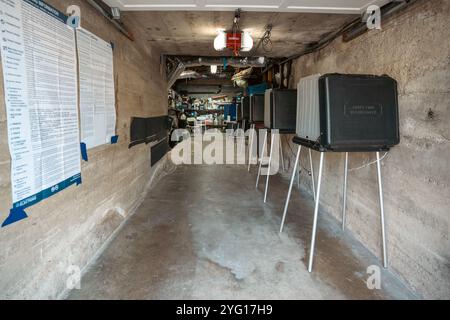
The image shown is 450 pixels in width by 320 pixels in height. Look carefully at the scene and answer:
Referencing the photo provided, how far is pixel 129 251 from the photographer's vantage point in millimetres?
2463

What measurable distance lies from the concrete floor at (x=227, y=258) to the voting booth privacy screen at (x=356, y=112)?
3.14 ft

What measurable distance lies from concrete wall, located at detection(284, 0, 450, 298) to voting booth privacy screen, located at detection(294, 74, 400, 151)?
146mm

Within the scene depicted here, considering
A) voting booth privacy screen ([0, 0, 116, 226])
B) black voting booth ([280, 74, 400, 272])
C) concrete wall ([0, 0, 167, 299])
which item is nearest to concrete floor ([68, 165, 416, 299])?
concrete wall ([0, 0, 167, 299])

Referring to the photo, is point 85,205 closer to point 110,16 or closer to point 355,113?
point 110,16

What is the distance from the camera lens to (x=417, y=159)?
1961 mm

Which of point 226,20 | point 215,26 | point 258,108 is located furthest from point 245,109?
point 226,20

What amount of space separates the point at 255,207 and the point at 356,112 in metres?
2.00

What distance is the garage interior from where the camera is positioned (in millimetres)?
1755

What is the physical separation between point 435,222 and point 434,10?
1.33 m

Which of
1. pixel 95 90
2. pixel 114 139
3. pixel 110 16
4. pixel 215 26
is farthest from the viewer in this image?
pixel 215 26

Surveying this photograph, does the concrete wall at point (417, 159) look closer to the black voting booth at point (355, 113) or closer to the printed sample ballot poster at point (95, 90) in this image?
the black voting booth at point (355, 113)

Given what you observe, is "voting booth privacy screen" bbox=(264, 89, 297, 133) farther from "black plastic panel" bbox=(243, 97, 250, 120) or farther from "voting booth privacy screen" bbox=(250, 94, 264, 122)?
"black plastic panel" bbox=(243, 97, 250, 120)

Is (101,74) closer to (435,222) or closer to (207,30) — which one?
(207,30)
